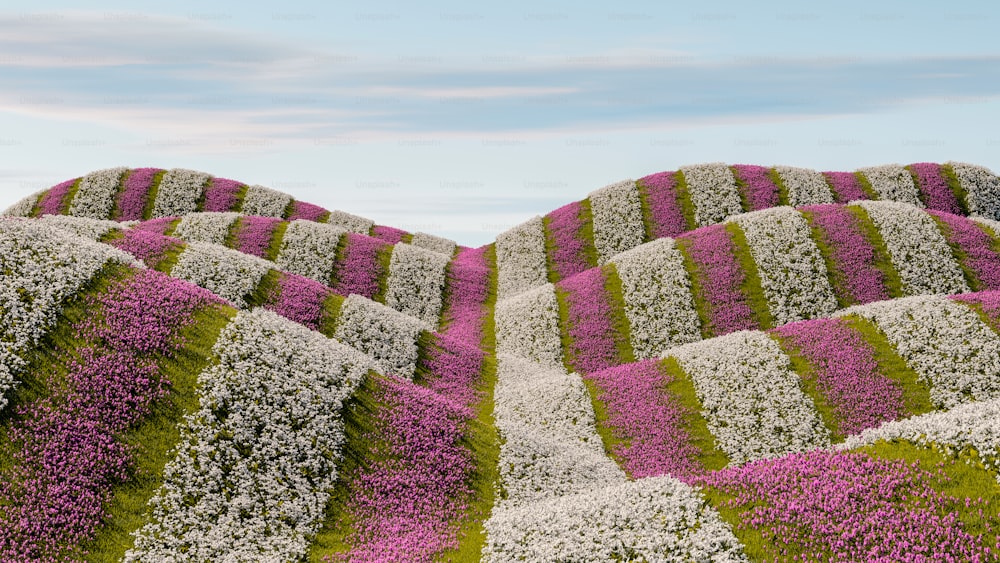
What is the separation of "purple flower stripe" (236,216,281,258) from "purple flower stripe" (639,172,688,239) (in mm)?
36648

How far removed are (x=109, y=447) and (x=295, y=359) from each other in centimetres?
836

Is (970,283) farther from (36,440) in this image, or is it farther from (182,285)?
(36,440)

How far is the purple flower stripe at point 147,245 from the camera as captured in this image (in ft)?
152

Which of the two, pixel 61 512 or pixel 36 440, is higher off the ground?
pixel 36 440

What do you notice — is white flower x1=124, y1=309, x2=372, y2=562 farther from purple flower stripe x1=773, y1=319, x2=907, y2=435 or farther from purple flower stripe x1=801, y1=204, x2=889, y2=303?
purple flower stripe x1=801, y1=204, x2=889, y2=303

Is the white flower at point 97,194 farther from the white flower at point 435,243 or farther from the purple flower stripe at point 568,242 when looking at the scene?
the purple flower stripe at point 568,242

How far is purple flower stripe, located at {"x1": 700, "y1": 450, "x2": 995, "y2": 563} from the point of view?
62.6 ft

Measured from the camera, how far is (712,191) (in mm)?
76188

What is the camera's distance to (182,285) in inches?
1375

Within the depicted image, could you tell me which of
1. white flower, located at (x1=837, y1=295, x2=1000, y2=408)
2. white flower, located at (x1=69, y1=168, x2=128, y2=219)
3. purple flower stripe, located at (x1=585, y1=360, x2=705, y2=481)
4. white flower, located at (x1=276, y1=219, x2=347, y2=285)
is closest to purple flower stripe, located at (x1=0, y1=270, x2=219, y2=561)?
purple flower stripe, located at (x1=585, y1=360, x2=705, y2=481)

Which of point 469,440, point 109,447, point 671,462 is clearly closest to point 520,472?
point 469,440

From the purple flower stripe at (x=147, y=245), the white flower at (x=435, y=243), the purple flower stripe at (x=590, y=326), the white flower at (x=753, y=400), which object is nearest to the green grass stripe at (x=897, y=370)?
the white flower at (x=753, y=400)

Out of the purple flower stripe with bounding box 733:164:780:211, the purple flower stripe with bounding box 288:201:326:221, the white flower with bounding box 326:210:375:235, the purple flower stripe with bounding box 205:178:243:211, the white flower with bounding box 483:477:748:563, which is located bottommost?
the white flower with bounding box 483:477:748:563

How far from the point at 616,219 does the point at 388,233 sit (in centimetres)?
3219
